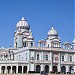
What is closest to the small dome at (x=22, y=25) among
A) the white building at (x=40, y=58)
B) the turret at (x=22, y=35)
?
the turret at (x=22, y=35)

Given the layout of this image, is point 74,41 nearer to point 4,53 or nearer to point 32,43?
Answer: point 32,43

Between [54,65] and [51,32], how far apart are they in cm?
1254

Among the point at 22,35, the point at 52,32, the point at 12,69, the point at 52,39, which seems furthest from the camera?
the point at 52,32

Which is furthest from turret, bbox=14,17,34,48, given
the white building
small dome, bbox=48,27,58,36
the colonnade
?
the colonnade

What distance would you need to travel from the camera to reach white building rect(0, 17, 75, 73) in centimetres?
5603

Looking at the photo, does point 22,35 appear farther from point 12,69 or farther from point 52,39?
point 12,69

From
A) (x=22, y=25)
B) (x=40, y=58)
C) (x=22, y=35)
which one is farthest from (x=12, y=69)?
(x=22, y=25)

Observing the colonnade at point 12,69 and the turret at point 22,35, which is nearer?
the colonnade at point 12,69

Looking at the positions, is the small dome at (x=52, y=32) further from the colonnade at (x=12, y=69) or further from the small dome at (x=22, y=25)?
the colonnade at (x=12, y=69)

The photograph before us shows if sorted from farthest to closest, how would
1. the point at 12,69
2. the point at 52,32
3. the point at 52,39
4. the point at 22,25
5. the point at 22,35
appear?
the point at 22,25 < the point at 52,32 < the point at 22,35 < the point at 52,39 < the point at 12,69

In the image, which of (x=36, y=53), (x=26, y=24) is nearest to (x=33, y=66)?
(x=36, y=53)

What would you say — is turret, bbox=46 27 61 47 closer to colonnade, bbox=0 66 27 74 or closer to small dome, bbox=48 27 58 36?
small dome, bbox=48 27 58 36

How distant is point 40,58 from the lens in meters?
57.4

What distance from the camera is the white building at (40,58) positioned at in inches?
2206
